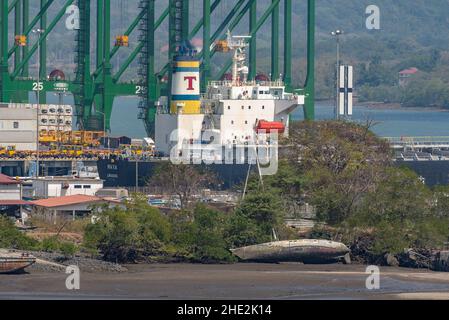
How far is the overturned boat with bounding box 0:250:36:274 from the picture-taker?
42.9 meters

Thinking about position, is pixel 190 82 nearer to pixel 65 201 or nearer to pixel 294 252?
pixel 65 201

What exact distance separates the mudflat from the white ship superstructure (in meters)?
19.8

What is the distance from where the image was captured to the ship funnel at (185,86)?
6650 cm

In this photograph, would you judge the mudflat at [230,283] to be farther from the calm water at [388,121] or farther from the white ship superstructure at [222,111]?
the calm water at [388,121]

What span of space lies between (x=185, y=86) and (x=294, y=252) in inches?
803

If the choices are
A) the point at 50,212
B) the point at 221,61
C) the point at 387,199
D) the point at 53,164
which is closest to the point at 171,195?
the point at 50,212

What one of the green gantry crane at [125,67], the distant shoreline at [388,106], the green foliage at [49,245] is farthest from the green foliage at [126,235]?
the distant shoreline at [388,106]

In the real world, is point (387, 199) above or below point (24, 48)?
below

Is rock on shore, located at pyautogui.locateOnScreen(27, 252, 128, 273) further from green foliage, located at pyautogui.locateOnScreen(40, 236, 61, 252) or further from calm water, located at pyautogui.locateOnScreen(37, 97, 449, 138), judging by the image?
calm water, located at pyautogui.locateOnScreen(37, 97, 449, 138)

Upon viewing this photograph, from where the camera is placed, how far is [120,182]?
6656 centimetres

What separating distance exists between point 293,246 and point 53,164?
79.7 feet

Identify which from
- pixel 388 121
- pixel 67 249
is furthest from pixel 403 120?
pixel 67 249

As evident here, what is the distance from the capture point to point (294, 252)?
47.2 metres
